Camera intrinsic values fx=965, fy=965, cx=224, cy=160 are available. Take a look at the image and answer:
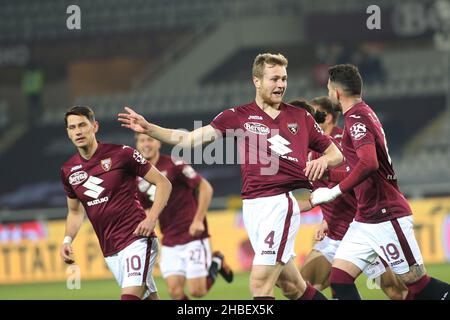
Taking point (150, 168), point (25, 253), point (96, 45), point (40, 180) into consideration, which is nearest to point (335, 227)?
point (150, 168)

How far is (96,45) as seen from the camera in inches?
1260

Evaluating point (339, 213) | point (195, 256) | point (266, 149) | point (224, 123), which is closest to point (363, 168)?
point (266, 149)

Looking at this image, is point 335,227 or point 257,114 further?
point 335,227

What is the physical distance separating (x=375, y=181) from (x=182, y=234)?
406 centimetres

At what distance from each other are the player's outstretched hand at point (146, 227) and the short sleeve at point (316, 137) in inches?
57.9

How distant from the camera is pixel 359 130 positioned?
758 centimetres

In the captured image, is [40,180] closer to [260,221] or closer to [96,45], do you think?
[96,45]

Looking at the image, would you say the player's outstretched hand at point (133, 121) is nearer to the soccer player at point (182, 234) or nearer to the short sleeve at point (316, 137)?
the short sleeve at point (316, 137)

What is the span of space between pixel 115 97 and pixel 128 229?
21986 mm

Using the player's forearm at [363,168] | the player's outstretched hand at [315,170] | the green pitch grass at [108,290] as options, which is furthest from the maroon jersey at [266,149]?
the green pitch grass at [108,290]

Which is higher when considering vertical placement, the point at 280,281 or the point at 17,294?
the point at 280,281

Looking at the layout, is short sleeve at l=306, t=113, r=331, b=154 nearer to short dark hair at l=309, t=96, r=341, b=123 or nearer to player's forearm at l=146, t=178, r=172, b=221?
player's forearm at l=146, t=178, r=172, b=221

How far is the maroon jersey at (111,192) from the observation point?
825cm

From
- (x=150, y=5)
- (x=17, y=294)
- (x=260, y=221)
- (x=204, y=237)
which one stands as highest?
(x=150, y=5)
